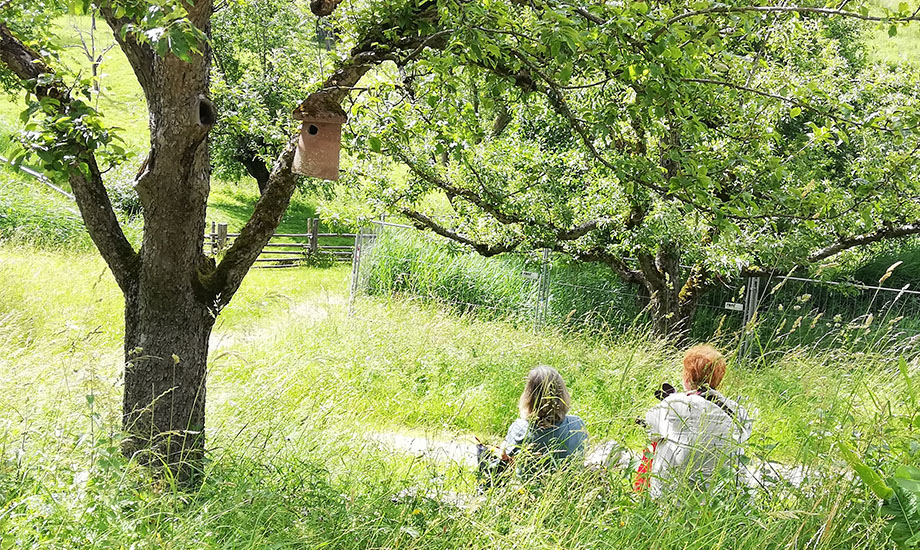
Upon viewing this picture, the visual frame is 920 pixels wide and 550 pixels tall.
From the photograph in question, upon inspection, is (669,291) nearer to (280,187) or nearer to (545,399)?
(545,399)

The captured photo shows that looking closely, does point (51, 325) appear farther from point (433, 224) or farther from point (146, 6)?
point (146, 6)

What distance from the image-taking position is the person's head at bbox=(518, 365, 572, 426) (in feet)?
11.8

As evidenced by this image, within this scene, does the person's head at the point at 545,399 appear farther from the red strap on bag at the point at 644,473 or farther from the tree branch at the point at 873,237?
the tree branch at the point at 873,237

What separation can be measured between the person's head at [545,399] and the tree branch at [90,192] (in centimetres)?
204

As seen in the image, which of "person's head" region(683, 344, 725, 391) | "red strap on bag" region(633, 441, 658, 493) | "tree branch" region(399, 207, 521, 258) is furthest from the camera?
"tree branch" region(399, 207, 521, 258)

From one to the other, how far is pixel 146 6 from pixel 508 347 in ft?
18.9

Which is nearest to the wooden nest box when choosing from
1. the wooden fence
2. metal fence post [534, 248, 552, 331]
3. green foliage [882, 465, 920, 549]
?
green foliage [882, 465, 920, 549]

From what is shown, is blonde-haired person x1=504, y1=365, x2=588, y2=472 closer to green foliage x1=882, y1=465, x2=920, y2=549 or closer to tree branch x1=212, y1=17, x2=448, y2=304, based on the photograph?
green foliage x1=882, y1=465, x2=920, y2=549

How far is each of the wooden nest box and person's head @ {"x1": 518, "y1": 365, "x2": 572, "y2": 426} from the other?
1492mm

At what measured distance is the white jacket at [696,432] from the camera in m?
2.86

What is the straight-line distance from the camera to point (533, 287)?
10.4 m

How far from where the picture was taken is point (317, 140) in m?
3.35

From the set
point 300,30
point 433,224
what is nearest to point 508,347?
point 433,224

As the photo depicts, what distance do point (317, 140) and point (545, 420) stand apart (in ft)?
5.95
